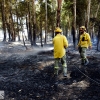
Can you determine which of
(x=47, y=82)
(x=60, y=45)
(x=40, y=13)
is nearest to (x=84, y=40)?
(x=60, y=45)

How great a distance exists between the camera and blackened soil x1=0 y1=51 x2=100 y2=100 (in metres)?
8.71

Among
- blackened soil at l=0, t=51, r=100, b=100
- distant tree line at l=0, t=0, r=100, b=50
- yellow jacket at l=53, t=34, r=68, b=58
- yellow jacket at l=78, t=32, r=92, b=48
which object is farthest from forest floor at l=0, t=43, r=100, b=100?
distant tree line at l=0, t=0, r=100, b=50

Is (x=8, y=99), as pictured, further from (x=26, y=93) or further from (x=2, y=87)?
(x=2, y=87)

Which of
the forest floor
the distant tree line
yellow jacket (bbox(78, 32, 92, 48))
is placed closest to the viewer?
the forest floor

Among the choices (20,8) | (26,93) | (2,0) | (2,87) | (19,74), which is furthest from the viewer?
(20,8)

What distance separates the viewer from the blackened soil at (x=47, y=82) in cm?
871

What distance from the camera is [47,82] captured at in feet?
34.3

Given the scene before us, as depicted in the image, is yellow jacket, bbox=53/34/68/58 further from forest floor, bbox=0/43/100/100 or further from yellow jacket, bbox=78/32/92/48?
yellow jacket, bbox=78/32/92/48

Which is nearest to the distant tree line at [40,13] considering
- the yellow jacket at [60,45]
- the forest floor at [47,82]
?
the forest floor at [47,82]

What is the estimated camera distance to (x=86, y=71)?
12.1 metres

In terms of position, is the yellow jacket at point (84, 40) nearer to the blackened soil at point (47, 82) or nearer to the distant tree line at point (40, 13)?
the blackened soil at point (47, 82)

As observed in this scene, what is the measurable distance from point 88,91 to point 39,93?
1.87 metres

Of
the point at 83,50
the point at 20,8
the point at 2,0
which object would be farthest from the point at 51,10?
the point at 83,50

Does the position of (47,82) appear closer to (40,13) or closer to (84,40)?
(84,40)
